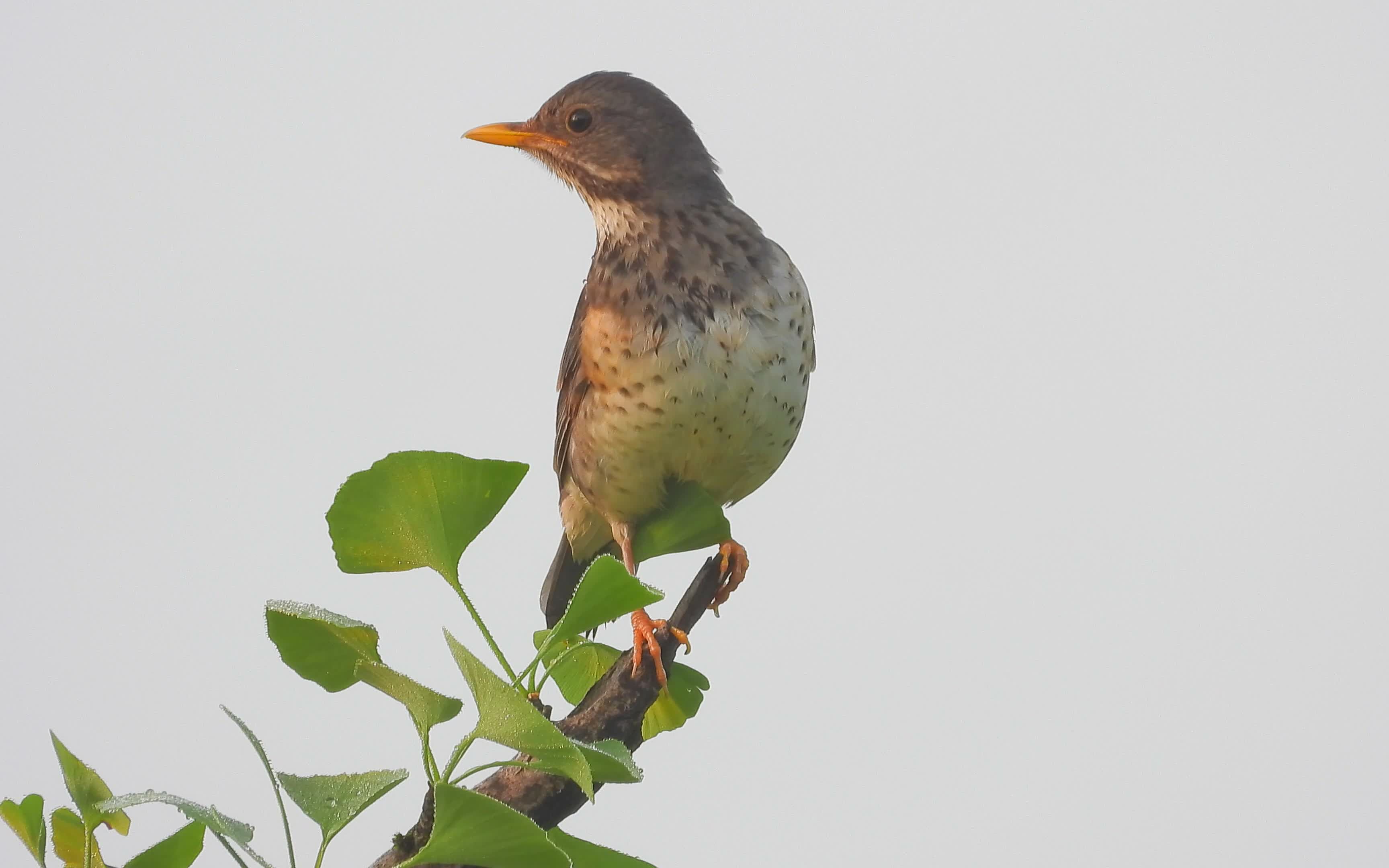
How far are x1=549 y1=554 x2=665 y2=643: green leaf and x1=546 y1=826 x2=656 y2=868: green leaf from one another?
0.76 ft

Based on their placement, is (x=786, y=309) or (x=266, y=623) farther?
(x=786, y=309)

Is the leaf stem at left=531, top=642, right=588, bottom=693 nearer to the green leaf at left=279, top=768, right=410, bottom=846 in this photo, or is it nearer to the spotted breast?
the green leaf at left=279, top=768, right=410, bottom=846

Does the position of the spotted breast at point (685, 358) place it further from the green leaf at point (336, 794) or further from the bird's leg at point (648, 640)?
the green leaf at point (336, 794)

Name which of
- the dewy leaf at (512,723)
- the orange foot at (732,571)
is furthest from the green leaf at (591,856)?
the orange foot at (732,571)

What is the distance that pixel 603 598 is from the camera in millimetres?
1604

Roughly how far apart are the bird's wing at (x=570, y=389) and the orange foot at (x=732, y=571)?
1.84 ft

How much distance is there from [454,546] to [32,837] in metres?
0.56

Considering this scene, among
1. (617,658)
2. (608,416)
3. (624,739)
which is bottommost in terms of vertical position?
(624,739)

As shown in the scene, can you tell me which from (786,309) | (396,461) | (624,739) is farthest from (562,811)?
(786,309)

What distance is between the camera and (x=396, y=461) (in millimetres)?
1608

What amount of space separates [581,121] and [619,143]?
144mm

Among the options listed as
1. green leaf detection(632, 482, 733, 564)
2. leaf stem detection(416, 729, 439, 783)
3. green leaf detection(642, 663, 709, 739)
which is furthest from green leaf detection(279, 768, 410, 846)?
green leaf detection(632, 482, 733, 564)

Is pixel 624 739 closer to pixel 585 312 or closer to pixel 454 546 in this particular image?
pixel 454 546

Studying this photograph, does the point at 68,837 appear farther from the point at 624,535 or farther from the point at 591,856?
the point at 624,535
